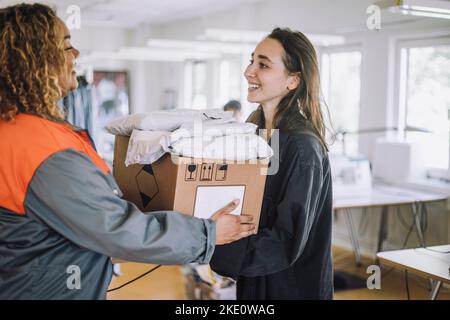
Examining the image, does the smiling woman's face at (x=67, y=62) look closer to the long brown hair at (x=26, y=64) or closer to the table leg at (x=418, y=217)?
the long brown hair at (x=26, y=64)

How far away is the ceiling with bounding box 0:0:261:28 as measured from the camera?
7469 mm

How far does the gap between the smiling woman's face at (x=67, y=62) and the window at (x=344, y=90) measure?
4.59 metres

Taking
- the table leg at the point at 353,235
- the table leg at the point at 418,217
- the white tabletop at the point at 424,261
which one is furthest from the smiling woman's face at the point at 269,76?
the table leg at the point at 353,235

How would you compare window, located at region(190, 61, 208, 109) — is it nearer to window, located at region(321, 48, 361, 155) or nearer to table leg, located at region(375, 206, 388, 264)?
window, located at region(321, 48, 361, 155)

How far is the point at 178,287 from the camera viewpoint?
14.2 feet

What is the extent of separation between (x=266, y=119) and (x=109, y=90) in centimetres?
902

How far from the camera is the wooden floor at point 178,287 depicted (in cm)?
411

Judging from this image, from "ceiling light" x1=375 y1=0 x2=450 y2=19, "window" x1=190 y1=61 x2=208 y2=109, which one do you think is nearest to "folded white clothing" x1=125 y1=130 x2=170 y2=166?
"ceiling light" x1=375 y1=0 x2=450 y2=19

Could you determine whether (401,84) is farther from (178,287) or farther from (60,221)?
(60,221)

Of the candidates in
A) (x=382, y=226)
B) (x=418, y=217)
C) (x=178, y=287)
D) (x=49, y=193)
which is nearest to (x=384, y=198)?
(x=418, y=217)

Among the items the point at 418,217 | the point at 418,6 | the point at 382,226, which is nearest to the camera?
the point at 418,6

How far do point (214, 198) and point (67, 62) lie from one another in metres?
0.56

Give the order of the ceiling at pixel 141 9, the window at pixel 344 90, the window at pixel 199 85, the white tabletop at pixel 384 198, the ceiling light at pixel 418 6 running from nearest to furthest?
1. the ceiling light at pixel 418 6
2. the white tabletop at pixel 384 198
3. the window at pixel 344 90
4. the ceiling at pixel 141 9
5. the window at pixel 199 85

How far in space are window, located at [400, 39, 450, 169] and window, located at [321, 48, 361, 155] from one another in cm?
59
